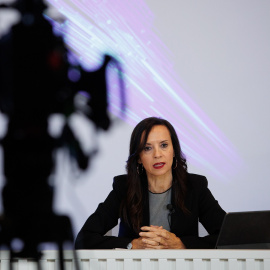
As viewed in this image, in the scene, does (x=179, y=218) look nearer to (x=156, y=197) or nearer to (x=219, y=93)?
(x=156, y=197)

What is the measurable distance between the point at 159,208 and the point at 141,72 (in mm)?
949

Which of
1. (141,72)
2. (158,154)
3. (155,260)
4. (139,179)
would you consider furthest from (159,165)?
(141,72)

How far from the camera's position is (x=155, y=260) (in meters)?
1.29

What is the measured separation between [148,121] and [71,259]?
890 mm

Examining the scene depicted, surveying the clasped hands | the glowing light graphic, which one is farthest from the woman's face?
the glowing light graphic

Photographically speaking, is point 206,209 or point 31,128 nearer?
point 31,128

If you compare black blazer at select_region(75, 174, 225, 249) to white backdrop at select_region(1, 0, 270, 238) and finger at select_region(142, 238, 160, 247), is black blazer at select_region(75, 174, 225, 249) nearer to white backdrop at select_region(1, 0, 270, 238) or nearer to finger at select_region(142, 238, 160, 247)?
finger at select_region(142, 238, 160, 247)

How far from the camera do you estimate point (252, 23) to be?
2.77 meters

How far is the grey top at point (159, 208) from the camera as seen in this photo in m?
2.01

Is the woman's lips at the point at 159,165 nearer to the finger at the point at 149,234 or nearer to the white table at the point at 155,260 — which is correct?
the finger at the point at 149,234

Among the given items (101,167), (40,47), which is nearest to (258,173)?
(101,167)

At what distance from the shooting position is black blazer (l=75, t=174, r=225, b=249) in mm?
1863

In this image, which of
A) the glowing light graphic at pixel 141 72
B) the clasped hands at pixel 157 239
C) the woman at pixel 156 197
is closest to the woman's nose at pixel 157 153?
the woman at pixel 156 197

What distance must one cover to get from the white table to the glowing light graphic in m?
1.42
